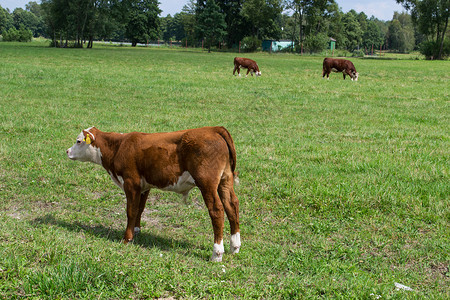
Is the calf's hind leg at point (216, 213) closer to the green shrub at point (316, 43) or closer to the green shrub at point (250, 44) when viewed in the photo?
the green shrub at point (316, 43)

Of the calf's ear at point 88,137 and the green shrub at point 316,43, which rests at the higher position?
the green shrub at point 316,43

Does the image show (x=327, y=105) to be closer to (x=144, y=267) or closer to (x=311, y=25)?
(x=144, y=267)

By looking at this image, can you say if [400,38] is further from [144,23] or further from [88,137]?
[88,137]

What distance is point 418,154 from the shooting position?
924cm

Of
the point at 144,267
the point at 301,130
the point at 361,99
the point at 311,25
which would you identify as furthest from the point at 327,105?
the point at 311,25

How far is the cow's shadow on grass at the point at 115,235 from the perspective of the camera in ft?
17.6

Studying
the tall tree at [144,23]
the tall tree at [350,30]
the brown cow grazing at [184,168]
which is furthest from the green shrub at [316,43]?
the brown cow grazing at [184,168]

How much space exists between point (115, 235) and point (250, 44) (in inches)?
3211

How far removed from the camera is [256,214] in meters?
6.50

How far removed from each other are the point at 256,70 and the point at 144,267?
25.6 m

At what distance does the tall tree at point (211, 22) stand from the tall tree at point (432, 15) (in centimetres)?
3317

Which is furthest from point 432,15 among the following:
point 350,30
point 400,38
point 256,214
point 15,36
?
point 400,38

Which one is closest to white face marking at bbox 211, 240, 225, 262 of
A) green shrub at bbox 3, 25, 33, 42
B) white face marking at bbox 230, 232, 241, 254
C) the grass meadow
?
the grass meadow

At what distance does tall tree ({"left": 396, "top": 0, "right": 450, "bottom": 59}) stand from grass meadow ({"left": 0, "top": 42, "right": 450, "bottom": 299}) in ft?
207
